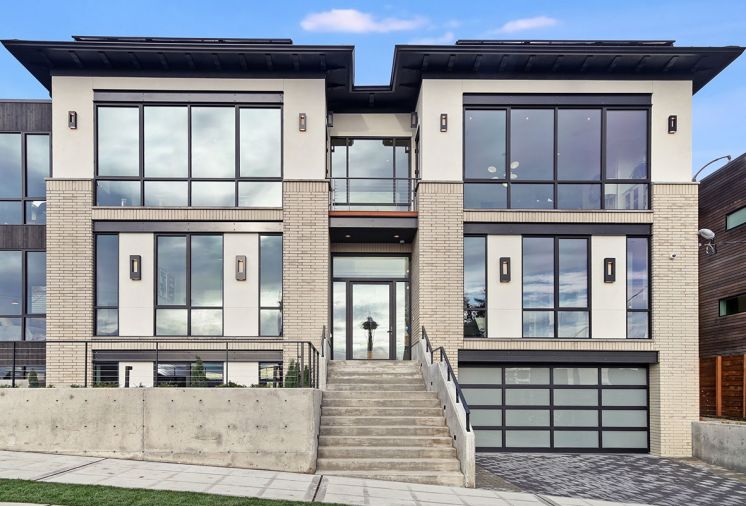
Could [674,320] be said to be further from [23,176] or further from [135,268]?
[23,176]

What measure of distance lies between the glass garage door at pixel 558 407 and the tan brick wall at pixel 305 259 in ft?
12.6

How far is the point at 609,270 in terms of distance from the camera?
582 inches

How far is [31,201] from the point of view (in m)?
15.5

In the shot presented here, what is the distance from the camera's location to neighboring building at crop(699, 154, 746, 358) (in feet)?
51.8

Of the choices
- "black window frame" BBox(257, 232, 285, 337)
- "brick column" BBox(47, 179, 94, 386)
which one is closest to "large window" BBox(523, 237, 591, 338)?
"black window frame" BBox(257, 232, 285, 337)

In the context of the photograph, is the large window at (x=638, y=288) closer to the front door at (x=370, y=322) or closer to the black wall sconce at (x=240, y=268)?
the front door at (x=370, y=322)

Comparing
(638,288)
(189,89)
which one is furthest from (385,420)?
(189,89)

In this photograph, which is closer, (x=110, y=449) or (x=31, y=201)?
(x=110, y=449)

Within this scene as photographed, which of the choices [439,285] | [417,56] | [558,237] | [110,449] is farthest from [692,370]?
[110,449]

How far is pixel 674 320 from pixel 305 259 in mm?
9004

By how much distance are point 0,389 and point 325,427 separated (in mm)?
5921

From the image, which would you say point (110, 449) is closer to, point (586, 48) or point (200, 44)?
point (200, 44)

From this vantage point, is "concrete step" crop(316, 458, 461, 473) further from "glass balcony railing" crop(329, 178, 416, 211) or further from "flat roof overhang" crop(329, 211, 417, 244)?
"glass balcony railing" crop(329, 178, 416, 211)

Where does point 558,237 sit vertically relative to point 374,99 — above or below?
below
